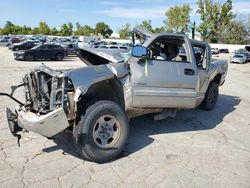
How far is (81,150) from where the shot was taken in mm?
4496

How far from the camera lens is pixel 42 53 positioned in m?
25.5

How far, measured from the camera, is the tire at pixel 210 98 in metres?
8.00

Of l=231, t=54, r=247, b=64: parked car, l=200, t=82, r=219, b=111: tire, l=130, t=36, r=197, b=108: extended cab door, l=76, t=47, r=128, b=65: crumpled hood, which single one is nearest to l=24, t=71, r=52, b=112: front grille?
l=76, t=47, r=128, b=65: crumpled hood

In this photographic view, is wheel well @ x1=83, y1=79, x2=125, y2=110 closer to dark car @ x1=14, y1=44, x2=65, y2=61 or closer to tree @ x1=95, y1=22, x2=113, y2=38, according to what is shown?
dark car @ x1=14, y1=44, x2=65, y2=61

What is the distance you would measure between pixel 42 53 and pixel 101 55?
21.2 m

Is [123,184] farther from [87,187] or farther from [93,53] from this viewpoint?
[93,53]

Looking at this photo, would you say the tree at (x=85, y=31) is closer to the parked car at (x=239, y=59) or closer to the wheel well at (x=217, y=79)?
the parked car at (x=239, y=59)

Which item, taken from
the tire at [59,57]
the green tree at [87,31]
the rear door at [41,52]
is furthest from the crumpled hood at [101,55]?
the green tree at [87,31]

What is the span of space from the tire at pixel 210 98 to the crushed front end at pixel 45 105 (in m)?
4.47

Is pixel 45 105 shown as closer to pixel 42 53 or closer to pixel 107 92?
pixel 107 92

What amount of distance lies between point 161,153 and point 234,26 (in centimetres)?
7511

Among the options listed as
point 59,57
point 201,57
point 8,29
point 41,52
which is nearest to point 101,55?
point 201,57

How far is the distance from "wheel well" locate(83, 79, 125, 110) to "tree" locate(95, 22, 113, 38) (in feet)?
377

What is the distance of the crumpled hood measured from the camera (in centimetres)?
525
